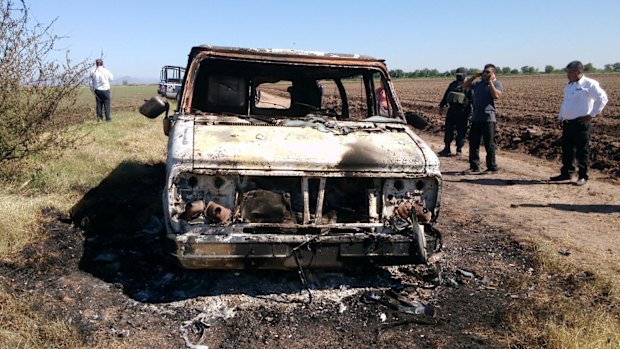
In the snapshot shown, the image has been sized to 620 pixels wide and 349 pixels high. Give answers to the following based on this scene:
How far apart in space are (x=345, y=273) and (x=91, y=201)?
336cm

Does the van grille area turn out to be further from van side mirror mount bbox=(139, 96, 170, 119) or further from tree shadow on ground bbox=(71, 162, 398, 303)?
van side mirror mount bbox=(139, 96, 170, 119)

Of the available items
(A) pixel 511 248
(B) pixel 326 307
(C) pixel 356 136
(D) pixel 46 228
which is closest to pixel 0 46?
(D) pixel 46 228

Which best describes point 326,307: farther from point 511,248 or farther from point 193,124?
point 511,248

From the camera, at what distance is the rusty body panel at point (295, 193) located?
11.9 feet

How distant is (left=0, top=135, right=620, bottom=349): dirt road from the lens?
3354 mm

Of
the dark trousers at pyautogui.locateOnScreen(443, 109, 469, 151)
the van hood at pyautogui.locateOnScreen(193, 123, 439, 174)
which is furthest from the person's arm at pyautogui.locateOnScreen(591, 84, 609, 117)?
the van hood at pyautogui.locateOnScreen(193, 123, 439, 174)

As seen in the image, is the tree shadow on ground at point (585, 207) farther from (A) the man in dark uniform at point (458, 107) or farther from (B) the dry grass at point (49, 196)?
(B) the dry grass at point (49, 196)

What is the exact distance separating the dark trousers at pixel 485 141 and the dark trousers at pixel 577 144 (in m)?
1.14

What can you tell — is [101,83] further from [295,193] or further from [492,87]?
[295,193]

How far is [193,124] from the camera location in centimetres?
422

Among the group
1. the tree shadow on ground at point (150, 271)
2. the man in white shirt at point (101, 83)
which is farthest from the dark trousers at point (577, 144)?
the man in white shirt at point (101, 83)

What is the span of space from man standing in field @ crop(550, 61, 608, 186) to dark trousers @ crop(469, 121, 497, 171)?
1.11 metres

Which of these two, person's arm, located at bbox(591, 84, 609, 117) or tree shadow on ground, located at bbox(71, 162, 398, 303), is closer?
tree shadow on ground, located at bbox(71, 162, 398, 303)

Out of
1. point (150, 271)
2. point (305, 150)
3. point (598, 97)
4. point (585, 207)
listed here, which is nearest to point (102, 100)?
point (150, 271)
